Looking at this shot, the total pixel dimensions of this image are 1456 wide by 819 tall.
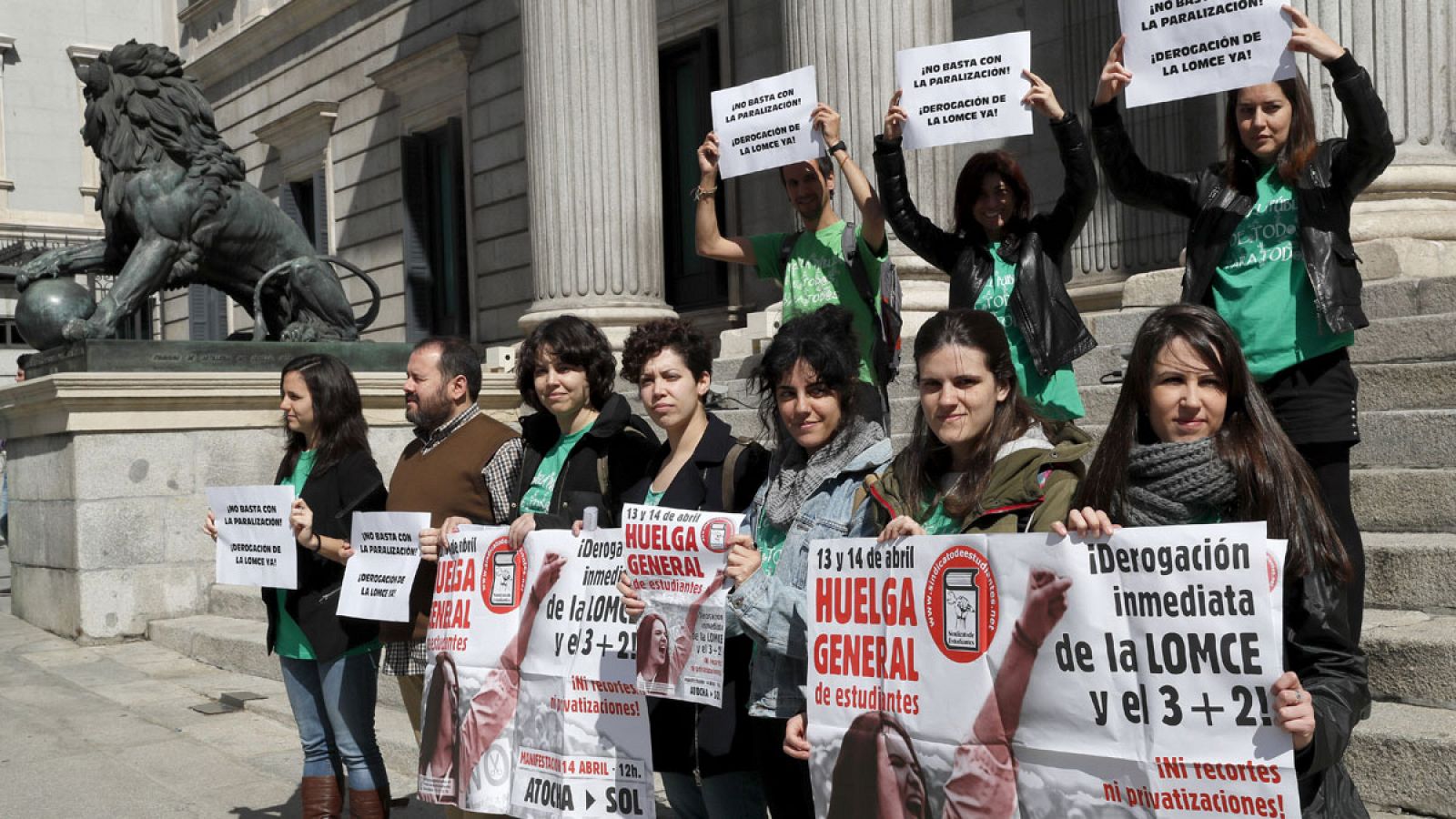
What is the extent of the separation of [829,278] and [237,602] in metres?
6.65

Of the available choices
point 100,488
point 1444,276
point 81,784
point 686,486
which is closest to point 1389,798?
point 686,486

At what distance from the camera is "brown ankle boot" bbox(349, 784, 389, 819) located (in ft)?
16.8

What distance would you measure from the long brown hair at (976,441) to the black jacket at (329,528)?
245 cm

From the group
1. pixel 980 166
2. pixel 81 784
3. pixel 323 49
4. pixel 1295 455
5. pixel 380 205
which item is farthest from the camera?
pixel 323 49

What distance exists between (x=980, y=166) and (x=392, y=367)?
328 inches

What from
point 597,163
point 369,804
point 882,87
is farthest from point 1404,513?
point 597,163

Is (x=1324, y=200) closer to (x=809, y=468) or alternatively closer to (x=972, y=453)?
(x=972, y=453)

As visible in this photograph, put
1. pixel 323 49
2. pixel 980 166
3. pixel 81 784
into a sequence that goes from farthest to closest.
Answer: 1. pixel 323 49
2. pixel 81 784
3. pixel 980 166

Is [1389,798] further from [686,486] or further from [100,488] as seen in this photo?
[100,488]

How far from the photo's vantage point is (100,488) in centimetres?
1038

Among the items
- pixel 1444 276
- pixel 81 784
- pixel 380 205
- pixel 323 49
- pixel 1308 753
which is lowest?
pixel 81 784

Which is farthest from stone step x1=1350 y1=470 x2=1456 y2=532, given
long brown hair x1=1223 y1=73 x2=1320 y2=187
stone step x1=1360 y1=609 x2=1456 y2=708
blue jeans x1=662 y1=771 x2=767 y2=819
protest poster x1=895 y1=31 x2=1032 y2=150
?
blue jeans x1=662 y1=771 x2=767 y2=819

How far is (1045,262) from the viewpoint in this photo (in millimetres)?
4852

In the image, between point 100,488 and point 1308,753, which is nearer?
point 1308,753
